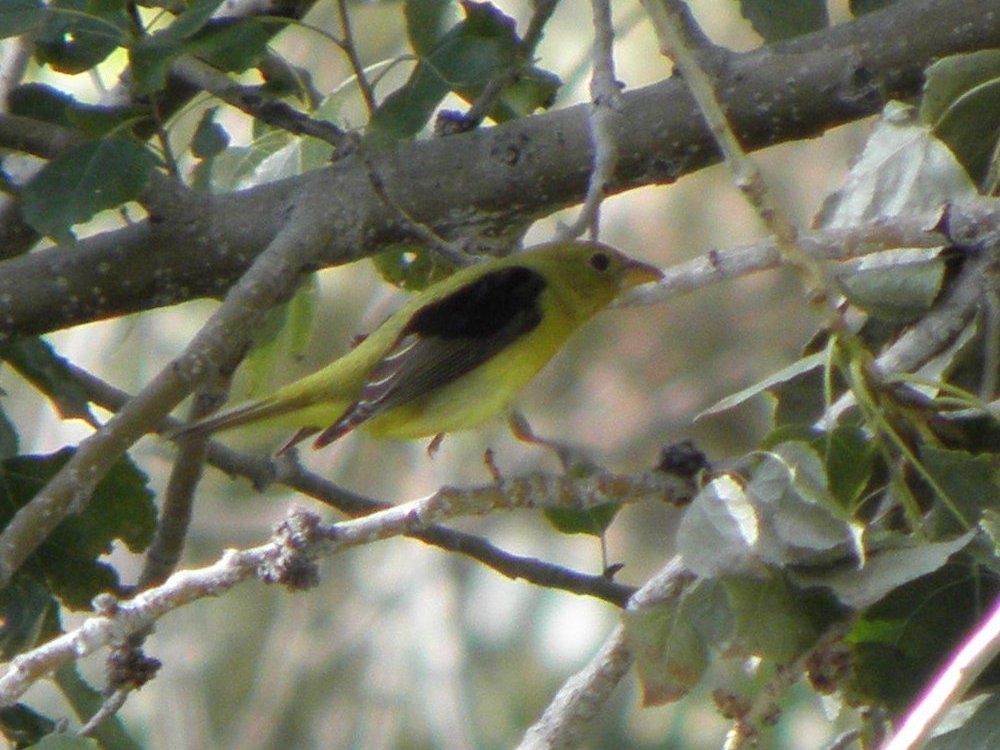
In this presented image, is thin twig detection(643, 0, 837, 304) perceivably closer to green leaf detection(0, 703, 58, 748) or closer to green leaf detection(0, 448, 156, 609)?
green leaf detection(0, 448, 156, 609)

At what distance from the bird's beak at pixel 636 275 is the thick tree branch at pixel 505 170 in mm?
1084

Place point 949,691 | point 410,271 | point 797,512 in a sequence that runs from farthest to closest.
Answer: point 410,271 < point 797,512 < point 949,691

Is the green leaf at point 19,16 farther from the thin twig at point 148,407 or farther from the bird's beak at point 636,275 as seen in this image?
the bird's beak at point 636,275

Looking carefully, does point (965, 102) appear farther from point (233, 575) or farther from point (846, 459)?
point (233, 575)

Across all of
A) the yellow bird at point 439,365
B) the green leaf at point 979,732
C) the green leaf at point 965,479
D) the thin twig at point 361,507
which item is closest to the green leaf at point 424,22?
the yellow bird at point 439,365

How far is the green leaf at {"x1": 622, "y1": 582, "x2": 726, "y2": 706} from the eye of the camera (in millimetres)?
2078

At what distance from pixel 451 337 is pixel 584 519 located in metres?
0.69

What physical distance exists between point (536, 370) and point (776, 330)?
10.2 feet

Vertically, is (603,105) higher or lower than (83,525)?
higher

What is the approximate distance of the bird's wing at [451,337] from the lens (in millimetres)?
3215

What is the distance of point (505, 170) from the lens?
2.81m

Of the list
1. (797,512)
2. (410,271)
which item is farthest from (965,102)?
(410,271)

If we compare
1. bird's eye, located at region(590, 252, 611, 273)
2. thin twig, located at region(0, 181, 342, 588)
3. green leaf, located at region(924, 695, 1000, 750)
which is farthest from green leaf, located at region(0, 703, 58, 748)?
bird's eye, located at region(590, 252, 611, 273)

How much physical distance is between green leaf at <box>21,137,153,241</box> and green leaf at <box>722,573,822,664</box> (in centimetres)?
125
